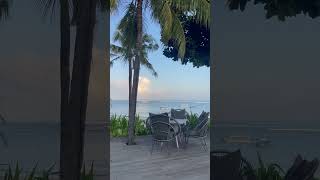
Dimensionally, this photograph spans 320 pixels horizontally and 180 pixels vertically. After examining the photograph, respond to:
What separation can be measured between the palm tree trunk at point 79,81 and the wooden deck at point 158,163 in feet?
12.5

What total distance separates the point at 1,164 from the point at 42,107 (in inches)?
29.3

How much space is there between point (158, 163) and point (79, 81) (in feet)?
17.8

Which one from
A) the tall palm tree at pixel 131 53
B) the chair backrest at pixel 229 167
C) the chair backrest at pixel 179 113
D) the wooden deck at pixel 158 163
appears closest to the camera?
the chair backrest at pixel 229 167

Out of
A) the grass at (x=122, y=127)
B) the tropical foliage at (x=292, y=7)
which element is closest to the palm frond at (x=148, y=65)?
the grass at (x=122, y=127)

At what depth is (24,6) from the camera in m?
4.96

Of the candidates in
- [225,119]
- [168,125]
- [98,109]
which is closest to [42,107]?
[98,109]

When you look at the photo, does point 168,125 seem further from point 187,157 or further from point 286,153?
point 286,153

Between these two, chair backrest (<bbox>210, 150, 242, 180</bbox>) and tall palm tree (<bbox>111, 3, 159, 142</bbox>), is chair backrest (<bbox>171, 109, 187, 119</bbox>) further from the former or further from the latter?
chair backrest (<bbox>210, 150, 242, 180</bbox>)

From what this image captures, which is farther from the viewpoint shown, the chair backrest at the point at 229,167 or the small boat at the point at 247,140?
the small boat at the point at 247,140

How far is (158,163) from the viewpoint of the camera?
8.07m

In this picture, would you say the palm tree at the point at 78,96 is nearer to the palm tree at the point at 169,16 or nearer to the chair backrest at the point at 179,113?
the palm tree at the point at 169,16

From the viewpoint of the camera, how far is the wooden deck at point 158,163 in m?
6.91

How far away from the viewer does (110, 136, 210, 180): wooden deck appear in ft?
22.7

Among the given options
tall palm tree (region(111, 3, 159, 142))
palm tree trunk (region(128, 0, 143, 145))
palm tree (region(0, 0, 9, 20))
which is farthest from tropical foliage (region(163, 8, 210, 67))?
palm tree (region(0, 0, 9, 20))
